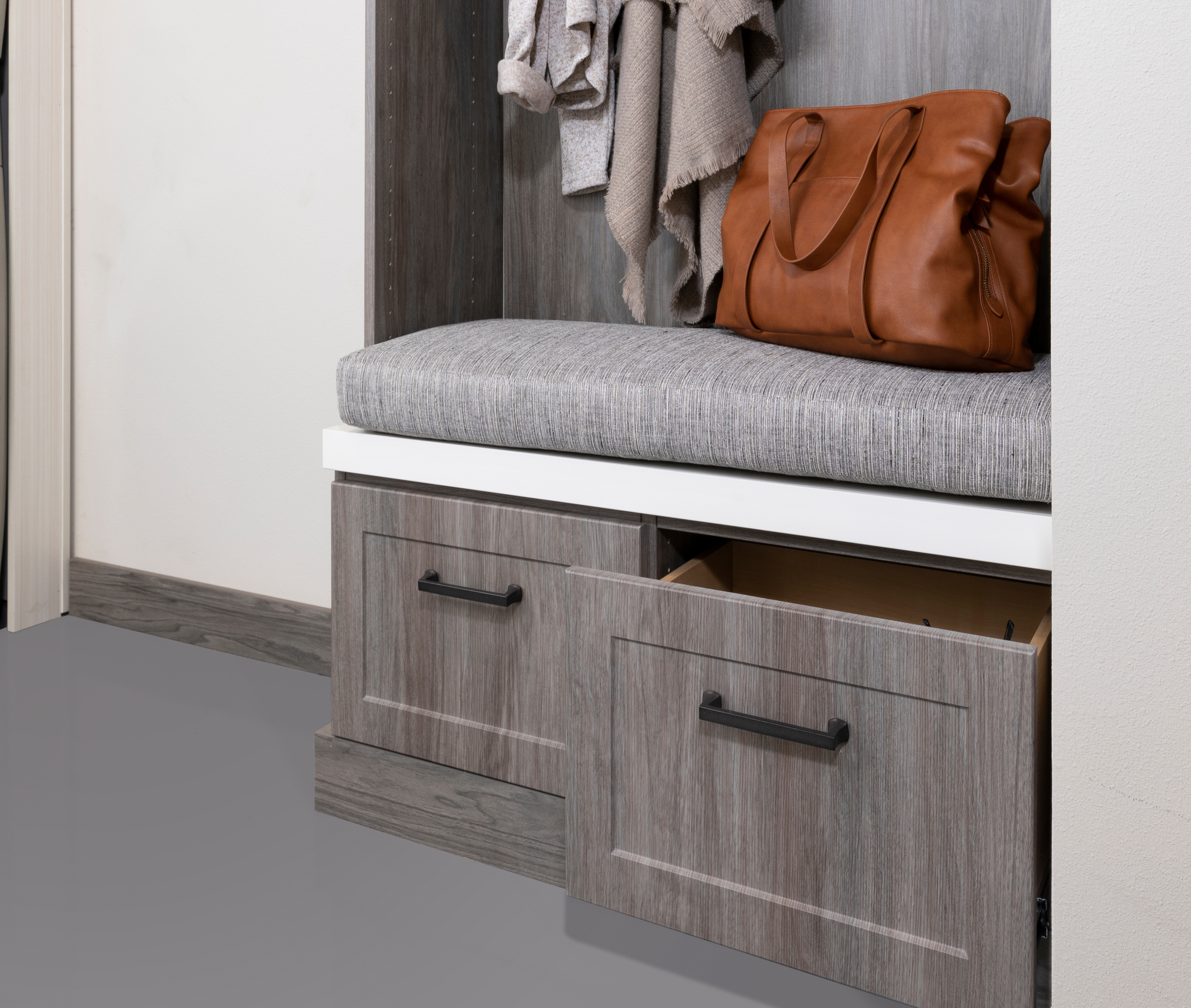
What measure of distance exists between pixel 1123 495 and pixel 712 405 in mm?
379

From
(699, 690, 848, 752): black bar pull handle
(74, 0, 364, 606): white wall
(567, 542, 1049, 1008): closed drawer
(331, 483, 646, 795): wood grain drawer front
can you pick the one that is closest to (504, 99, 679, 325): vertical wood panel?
(74, 0, 364, 606): white wall

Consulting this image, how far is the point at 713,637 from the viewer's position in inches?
37.9

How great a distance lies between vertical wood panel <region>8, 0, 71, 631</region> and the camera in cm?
194

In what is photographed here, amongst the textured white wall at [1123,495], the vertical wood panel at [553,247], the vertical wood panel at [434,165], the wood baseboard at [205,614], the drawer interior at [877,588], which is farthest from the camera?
the wood baseboard at [205,614]

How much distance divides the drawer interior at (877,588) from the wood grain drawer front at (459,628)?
0.54ft

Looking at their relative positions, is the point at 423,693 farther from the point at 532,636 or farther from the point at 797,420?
the point at 797,420

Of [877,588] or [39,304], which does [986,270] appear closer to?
[877,588]

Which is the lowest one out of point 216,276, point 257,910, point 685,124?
point 257,910

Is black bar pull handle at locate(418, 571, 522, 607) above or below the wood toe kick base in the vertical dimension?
above

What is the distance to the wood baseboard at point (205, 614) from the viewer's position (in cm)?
189

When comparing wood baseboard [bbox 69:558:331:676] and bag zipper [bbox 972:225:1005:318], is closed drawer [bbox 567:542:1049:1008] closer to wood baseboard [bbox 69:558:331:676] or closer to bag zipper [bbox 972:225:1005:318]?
bag zipper [bbox 972:225:1005:318]

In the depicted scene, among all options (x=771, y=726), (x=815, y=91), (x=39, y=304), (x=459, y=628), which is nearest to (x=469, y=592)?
(x=459, y=628)

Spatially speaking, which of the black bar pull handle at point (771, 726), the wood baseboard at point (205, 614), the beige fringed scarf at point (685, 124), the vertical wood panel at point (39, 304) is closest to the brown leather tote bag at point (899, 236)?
the beige fringed scarf at point (685, 124)

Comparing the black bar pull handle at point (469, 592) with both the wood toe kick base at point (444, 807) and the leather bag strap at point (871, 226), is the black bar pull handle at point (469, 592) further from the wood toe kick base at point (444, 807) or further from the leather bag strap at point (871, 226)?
the leather bag strap at point (871, 226)
